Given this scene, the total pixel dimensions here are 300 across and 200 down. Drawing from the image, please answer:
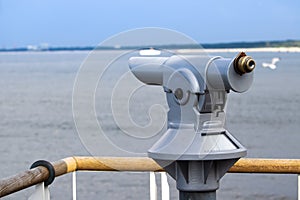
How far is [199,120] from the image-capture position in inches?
88.3

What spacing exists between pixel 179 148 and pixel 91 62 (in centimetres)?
36

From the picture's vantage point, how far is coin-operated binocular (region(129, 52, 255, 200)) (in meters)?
2.21

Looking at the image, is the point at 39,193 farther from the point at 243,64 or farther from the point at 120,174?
the point at 120,174

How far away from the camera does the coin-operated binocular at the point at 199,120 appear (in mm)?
2211

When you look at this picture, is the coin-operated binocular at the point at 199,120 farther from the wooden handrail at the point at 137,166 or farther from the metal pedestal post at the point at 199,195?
the wooden handrail at the point at 137,166

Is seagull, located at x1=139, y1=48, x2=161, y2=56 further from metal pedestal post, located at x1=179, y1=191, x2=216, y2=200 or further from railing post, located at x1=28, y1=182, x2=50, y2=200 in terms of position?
railing post, located at x1=28, y1=182, x2=50, y2=200

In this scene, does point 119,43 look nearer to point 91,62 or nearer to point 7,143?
point 91,62

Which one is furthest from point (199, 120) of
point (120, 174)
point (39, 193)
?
point (120, 174)

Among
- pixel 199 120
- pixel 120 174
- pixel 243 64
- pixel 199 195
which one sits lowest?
pixel 199 195

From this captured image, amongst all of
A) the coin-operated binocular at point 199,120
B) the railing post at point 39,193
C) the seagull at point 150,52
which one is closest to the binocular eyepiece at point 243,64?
the coin-operated binocular at point 199,120

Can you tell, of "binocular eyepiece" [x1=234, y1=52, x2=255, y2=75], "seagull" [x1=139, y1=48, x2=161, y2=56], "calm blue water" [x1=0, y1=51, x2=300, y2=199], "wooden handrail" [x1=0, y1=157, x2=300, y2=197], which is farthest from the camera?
"calm blue water" [x1=0, y1=51, x2=300, y2=199]

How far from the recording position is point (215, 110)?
226 centimetres

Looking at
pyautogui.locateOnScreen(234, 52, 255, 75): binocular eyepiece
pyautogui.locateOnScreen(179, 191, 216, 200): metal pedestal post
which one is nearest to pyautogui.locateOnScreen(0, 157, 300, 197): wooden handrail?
pyautogui.locateOnScreen(179, 191, 216, 200): metal pedestal post

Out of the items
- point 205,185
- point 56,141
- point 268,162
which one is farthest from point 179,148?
point 56,141
